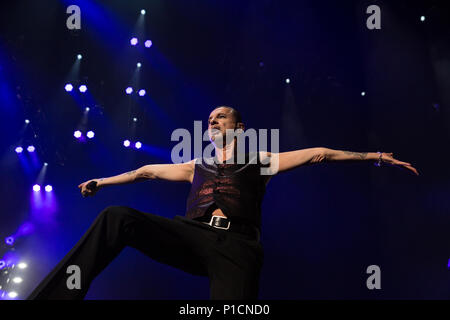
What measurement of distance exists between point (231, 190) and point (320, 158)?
71 centimetres

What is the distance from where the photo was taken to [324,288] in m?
5.59

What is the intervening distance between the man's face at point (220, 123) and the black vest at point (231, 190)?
38cm

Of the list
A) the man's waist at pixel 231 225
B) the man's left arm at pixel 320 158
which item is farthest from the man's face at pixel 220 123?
the man's waist at pixel 231 225

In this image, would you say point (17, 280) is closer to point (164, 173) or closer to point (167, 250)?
point (164, 173)

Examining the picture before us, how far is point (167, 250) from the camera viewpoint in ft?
7.33

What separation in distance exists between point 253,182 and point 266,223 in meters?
3.45

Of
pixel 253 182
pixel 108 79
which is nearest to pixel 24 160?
pixel 108 79

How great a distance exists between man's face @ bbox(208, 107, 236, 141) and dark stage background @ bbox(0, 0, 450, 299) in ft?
10.3

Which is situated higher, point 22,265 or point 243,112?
point 243,112

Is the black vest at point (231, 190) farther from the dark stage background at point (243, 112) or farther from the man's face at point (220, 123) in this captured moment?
the dark stage background at point (243, 112)

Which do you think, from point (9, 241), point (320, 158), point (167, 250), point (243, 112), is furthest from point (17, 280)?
point (320, 158)

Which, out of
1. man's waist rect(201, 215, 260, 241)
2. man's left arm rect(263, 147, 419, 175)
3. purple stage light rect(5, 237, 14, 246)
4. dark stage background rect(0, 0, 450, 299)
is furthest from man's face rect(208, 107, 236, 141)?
purple stage light rect(5, 237, 14, 246)
